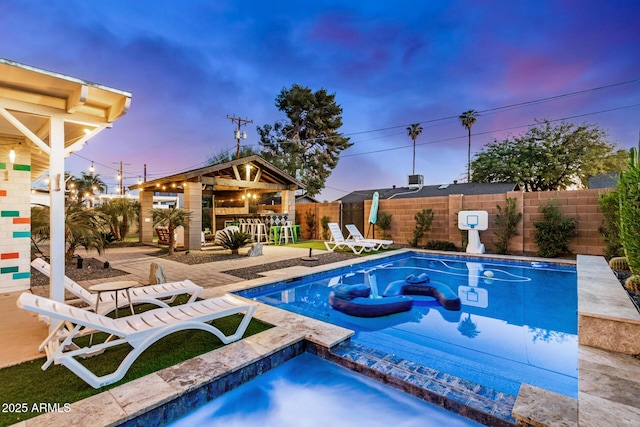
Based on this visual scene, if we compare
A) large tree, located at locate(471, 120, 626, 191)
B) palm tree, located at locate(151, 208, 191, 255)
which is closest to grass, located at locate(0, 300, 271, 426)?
palm tree, located at locate(151, 208, 191, 255)

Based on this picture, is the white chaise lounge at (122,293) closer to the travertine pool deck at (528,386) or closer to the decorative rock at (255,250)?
the travertine pool deck at (528,386)

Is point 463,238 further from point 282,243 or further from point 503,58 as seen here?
point 503,58

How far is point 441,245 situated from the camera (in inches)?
441

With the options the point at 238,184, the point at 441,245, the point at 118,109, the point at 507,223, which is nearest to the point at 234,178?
the point at 238,184

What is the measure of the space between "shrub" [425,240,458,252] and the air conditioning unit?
35.8ft

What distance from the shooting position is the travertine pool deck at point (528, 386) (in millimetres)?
2004

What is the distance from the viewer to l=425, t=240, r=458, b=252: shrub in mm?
11031

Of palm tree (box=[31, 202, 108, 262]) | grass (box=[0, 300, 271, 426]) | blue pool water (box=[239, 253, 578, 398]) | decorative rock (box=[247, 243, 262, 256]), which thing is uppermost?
palm tree (box=[31, 202, 108, 262])

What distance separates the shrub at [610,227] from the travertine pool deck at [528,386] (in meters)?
4.73

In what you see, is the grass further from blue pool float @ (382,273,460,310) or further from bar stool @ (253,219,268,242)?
bar stool @ (253,219,268,242)

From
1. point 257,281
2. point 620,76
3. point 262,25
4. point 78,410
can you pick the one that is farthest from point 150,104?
point 620,76

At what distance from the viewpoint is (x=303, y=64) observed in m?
22.4

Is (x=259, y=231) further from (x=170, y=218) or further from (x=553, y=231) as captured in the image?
(x=553, y=231)

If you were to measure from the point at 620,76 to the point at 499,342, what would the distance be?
53.7 feet
